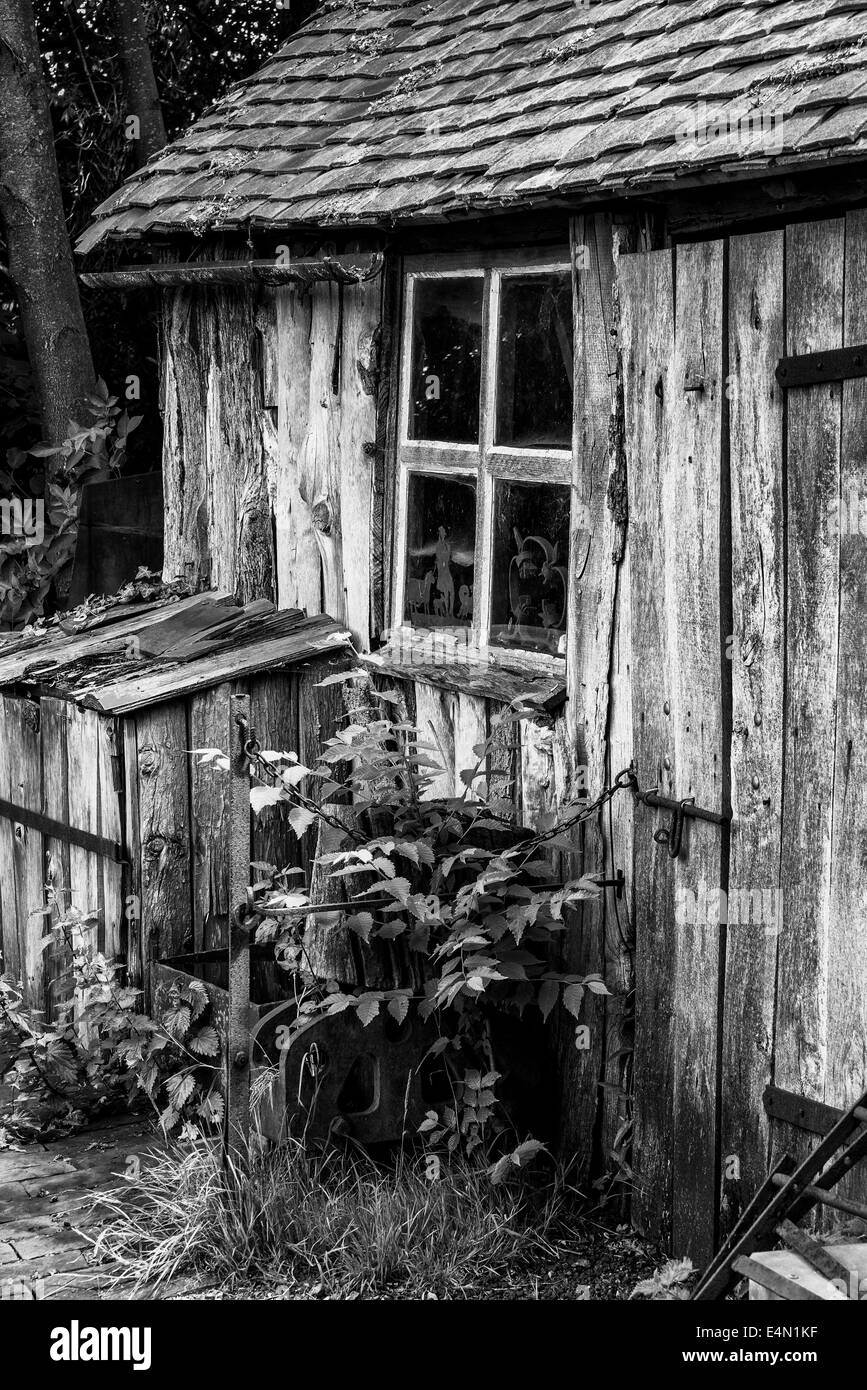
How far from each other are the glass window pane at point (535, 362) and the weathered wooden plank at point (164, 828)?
1.63 m

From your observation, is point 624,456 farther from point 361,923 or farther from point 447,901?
point 361,923

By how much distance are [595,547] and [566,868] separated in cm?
103

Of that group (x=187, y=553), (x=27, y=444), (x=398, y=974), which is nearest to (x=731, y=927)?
(x=398, y=974)

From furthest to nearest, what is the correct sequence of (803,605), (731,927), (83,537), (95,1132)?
(83,537) < (95,1132) < (731,927) < (803,605)

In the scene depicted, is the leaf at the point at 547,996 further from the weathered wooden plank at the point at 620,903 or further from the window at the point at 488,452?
the window at the point at 488,452

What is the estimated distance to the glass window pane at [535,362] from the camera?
489 centimetres

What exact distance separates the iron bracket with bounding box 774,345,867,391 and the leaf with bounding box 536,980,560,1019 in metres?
1.88

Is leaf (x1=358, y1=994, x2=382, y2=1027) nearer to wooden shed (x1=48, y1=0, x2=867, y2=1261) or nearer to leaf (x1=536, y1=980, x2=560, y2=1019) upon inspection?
leaf (x1=536, y1=980, x2=560, y2=1019)

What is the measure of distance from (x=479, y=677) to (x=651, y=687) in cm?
87

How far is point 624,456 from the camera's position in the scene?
454cm

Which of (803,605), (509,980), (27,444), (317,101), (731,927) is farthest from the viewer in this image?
(27,444)

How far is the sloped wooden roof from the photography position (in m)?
3.85

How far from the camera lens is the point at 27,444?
8961 millimetres

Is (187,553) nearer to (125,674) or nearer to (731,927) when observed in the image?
(125,674)
